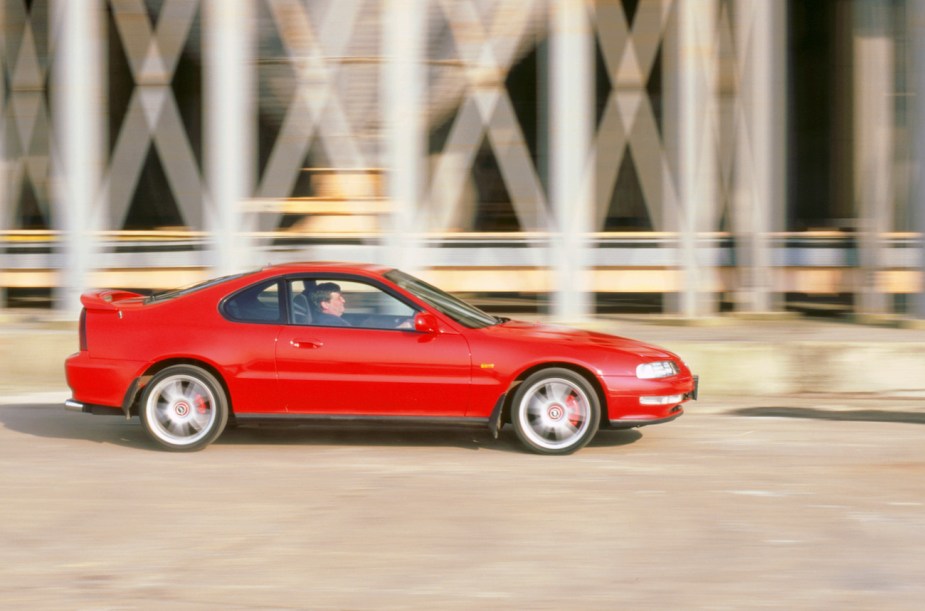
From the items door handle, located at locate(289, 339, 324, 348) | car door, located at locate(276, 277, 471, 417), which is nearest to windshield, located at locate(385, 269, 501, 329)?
car door, located at locate(276, 277, 471, 417)

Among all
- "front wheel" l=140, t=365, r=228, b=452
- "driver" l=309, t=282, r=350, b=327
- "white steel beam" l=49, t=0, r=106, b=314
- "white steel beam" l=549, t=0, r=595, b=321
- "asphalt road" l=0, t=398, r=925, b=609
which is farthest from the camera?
"white steel beam" l=49, t=0, r=106, b=314

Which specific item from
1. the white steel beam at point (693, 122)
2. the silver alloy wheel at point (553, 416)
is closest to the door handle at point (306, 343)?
the silver alloy wheel at point (553, 416)

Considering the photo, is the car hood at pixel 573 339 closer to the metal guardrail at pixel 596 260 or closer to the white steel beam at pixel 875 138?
the metal guardrail at pixel 596 260

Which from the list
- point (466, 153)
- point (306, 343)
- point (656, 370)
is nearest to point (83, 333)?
point (306, 343)

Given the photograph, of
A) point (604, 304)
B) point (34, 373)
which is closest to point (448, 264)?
point (604, 304)

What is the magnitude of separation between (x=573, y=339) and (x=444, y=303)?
3.09 ft

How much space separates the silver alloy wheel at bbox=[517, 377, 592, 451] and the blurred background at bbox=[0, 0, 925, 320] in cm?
505

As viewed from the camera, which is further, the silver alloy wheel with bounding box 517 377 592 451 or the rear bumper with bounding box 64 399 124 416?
the rear bumper with bounding box 64 399 124 416

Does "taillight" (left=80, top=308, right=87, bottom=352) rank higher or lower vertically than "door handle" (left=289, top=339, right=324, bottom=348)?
higher

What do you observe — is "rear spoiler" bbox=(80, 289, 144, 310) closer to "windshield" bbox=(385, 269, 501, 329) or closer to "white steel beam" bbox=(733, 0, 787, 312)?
"windshield" bbox=(385, 269, 501, 329)

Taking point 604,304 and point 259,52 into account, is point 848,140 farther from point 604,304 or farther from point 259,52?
point 259,52

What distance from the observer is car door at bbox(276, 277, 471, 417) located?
820 centimetres

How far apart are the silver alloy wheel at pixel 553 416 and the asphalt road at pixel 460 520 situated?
0.18 m

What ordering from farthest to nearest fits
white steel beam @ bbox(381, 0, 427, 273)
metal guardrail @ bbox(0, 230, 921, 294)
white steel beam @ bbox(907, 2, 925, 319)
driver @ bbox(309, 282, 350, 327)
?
metal guardrail @ bbox(0, 230, 921, 294) < white steel beam @ bbox(381, 0, 427, 273) < white steel beam @ bbox(907, 2, 925, 319) < driver @ bbox(309, 282, 350, 327)
